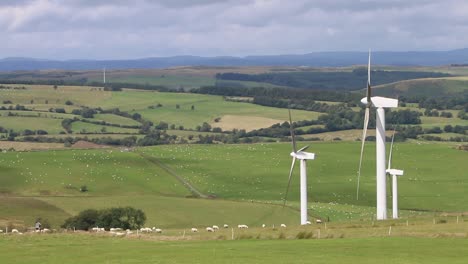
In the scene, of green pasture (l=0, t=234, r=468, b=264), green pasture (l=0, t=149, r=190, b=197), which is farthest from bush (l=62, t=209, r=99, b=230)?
green pasture (l=0, t=149, r=190, b=197)

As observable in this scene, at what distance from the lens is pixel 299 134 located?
632 feet

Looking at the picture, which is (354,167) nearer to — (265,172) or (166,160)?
(265,172)

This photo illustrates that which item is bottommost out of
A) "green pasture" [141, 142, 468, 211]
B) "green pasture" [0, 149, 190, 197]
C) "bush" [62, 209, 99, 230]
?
"green pasture" [141, 142, 468, 211]

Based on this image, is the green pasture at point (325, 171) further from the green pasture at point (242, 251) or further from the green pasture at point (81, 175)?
the green pasture at point (242, 251)

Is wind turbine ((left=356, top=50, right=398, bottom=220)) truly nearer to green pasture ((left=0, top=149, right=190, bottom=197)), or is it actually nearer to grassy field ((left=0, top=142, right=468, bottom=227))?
grassy field ((left=0, top=142, right=468, bottom=227))

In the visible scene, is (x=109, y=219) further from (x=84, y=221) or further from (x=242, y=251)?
(x=242, y=251)

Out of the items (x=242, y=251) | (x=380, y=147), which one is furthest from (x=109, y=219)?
(x=242, y=251)

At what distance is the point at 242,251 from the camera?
47031mm

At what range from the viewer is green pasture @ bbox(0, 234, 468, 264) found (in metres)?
43.4

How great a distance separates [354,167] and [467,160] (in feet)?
53.2

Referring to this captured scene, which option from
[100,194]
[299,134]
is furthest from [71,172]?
[299,134]

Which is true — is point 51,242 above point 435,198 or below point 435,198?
above

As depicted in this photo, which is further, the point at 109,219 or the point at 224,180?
the point at 224,180

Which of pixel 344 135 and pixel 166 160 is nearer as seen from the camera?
pixel 166 160
